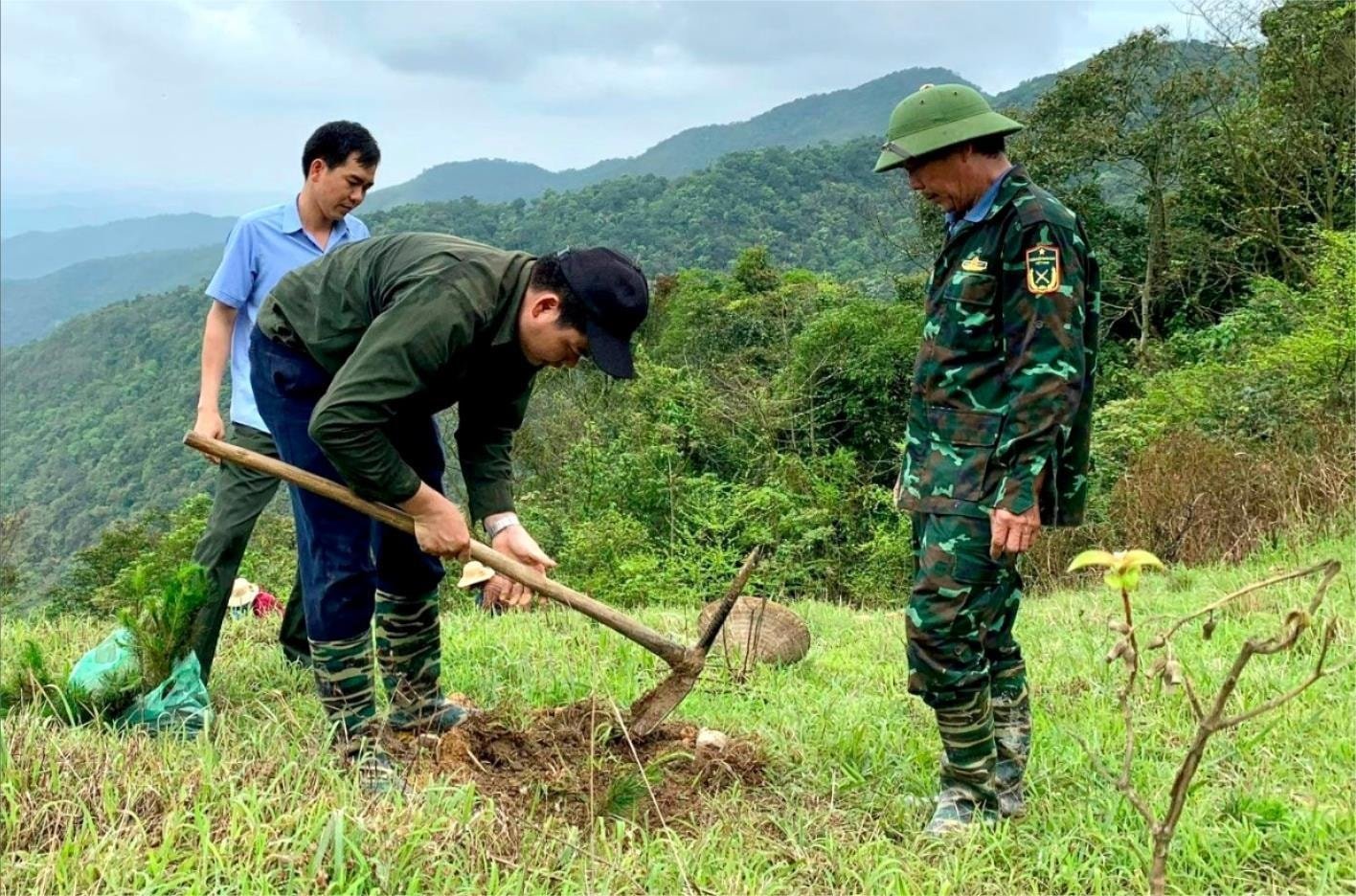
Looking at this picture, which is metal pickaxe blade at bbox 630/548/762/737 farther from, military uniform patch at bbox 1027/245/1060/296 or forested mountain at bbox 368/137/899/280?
forested mountain at bbox 368/137/899/280

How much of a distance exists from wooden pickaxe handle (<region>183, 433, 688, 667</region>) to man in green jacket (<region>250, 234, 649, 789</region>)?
0.22 feet

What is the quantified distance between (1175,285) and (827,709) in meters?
17.6

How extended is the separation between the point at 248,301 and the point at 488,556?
5.27 feet

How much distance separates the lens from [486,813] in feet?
8.53

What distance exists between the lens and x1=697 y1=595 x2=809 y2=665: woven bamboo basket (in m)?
4.64

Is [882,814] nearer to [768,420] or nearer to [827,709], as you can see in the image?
[827,709]

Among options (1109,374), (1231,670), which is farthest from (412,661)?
(1109,374)

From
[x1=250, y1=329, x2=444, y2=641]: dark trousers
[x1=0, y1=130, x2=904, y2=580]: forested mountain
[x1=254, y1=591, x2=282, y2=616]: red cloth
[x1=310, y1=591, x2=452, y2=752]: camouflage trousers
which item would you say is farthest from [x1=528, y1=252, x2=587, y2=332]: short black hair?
[x1=0, y1=130, x2=904, y2=580]: forested mountain

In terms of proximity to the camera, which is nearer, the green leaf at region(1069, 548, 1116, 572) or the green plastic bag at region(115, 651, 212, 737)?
the green leaf at region(1069, 548, 1116, 572)

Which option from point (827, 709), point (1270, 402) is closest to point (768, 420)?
point (1270, 402)

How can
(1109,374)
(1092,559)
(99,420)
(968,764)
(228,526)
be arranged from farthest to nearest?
(99,420)
(1109,374)
(228,526)
(968,764)
(1092,559)

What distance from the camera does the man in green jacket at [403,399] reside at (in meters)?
2.54

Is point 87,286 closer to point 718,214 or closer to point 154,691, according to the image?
point 718,214

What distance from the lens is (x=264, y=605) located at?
5.29 metres
